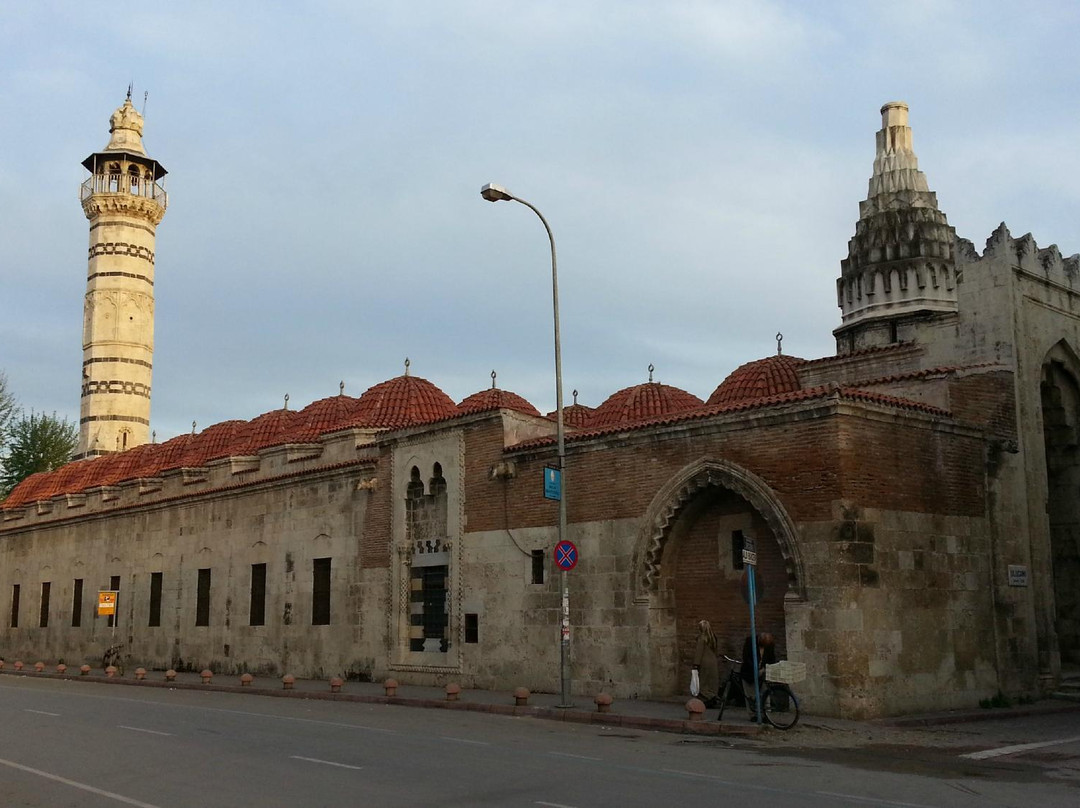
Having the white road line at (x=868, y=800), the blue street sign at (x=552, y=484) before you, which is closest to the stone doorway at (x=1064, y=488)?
the blue street sign at (x=552, y=484)

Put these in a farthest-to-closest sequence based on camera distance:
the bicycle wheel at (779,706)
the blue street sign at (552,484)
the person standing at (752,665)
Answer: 1. the blue street sign at (552,484)
2. the person standing at (752,665)
3. the bicycle wheel at (779,706)

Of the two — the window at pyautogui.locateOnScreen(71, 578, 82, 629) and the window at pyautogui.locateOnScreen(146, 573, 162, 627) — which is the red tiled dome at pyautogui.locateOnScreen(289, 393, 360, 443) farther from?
the window at pyautogui.locateOnScreen(71, 578, 82, 629)

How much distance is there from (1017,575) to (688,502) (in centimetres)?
627

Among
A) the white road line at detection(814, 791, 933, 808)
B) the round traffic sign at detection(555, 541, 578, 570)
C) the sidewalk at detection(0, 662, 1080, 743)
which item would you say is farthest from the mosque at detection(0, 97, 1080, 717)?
the white road line at detection(814, 791, 933, 808)

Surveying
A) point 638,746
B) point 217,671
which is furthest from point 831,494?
point 217,671

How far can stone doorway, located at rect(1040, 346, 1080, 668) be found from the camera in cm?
2244

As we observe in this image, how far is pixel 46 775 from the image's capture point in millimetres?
10898

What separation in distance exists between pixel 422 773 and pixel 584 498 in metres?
10.6

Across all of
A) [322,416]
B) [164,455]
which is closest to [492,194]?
[322,416]

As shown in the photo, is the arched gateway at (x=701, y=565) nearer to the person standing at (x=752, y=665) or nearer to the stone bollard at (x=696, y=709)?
the person standing at (x=752, y=665)

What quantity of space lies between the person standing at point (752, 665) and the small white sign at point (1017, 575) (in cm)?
575

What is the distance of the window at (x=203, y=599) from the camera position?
3281 cm

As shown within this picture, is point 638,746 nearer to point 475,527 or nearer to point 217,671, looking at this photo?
point 475,527

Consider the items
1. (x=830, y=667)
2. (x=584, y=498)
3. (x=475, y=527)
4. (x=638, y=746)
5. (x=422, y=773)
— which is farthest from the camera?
(x=475, y=527)
